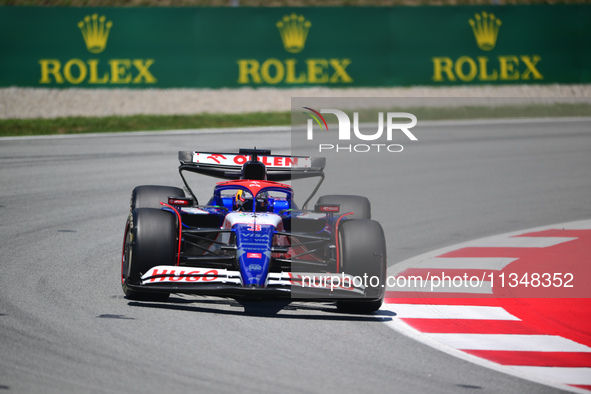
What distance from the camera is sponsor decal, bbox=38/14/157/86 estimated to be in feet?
71.3

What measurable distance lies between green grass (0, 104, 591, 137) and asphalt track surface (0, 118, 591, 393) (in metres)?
1.51

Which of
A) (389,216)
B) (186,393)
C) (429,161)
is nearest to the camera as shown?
(186,393)

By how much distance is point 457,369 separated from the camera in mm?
5852

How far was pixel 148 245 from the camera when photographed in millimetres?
7109

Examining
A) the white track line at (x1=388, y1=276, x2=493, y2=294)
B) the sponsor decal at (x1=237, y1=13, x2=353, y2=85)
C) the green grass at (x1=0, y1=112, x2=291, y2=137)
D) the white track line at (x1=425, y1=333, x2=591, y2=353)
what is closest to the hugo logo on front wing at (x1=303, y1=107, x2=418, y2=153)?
the green grass at (x1=0, y1=112, x2=291, y2=137)

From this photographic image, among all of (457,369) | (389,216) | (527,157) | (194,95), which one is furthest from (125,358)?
(194,95)

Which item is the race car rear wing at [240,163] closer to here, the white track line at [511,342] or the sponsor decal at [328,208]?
the sponsor decal at [328,208]

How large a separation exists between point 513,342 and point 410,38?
58.0ft

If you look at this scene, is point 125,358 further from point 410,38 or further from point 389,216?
point 410,38

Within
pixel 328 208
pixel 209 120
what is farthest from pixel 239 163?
pixel 209 120

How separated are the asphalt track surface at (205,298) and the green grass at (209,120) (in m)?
1.51

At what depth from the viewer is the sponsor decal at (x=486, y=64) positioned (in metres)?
23.7

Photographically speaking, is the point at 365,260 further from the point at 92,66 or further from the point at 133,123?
the point at 92,66

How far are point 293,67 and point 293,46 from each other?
1.77 ft
